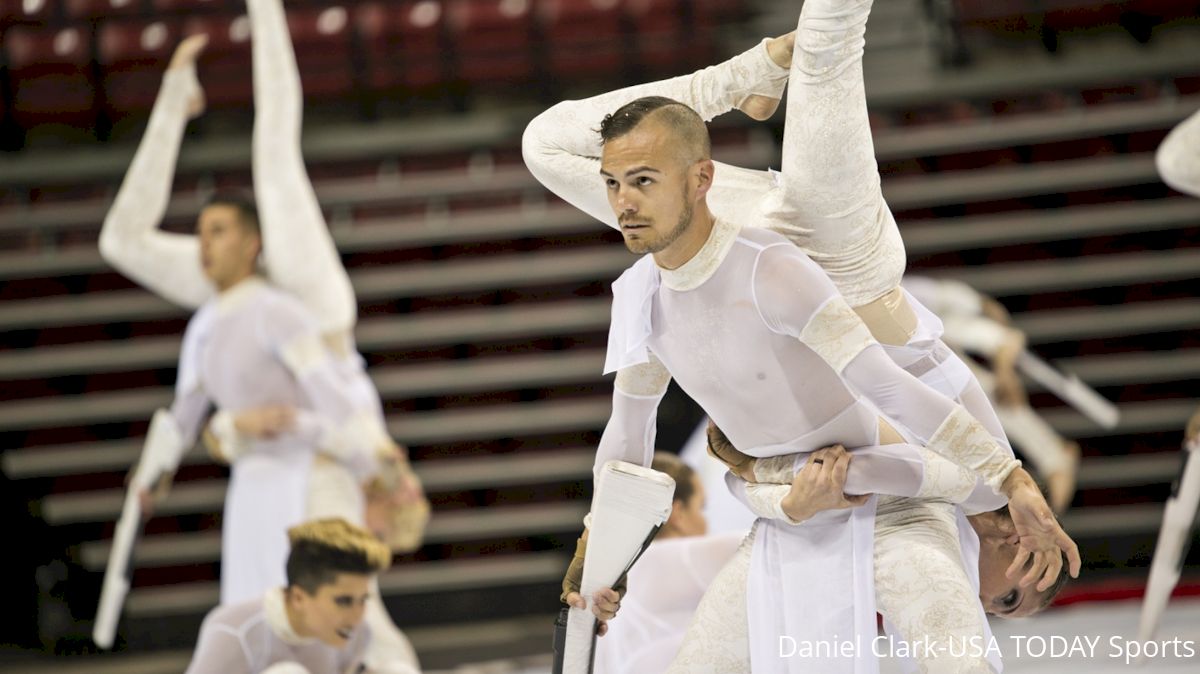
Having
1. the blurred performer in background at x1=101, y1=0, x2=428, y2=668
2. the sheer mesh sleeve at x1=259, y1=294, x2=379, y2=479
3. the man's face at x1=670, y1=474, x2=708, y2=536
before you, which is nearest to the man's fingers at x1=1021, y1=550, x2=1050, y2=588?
the man's face at x1=670, y1=474, x2=708, y2=536

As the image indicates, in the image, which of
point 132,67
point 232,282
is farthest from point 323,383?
point 132,67

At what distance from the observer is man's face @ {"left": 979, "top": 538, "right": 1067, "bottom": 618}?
103 inches

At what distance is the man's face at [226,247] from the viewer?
4648 mm

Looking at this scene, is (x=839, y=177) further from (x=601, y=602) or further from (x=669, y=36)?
(x=669, y=36)

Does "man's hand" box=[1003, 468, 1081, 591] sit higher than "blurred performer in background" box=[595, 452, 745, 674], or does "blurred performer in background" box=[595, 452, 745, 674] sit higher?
"man's hand" box=[1003, 468, 1081, 591]

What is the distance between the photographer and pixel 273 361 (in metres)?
4.62

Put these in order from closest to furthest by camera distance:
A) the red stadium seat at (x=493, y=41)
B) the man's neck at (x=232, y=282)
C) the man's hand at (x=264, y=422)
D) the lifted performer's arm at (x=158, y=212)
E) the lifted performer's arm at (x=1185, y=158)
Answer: the lifted performer's arm at (x=1185, y=158)
the man's hand at (x=264, y=422)
the man's neck at (x=232, y=282)
the lifted performer's arm at (x=158, y=212)
the red stadium seat at (x=493, y=41)

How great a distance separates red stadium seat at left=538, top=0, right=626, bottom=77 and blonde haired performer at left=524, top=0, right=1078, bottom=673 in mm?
4392

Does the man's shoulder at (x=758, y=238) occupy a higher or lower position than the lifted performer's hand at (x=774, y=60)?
lower

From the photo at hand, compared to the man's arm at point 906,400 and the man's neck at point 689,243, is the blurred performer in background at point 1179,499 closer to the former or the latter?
the man's arm at point 906,400

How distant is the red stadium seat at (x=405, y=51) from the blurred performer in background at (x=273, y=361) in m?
2.14

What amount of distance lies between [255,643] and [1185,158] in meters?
2.51

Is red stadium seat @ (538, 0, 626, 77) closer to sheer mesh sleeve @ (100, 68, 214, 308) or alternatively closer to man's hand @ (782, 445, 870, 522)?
sheer mesh sleeve @ (100, 68, 214, 308)

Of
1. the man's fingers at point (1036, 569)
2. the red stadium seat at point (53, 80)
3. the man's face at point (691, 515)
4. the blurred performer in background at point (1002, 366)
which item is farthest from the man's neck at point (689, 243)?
the red stadium seat at point (53, 80)
